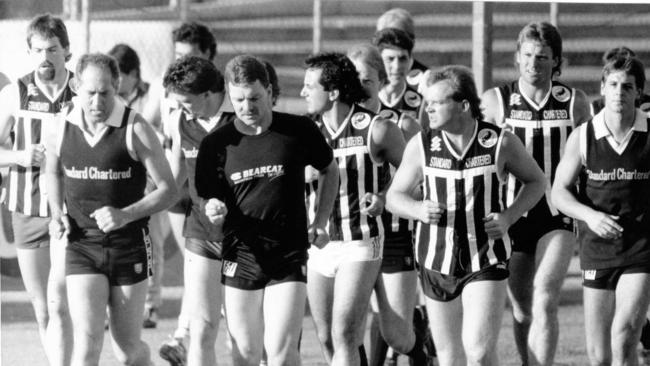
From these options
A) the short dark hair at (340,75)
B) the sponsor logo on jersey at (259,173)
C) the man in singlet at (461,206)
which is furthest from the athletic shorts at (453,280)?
the short dark hair at (340,75)

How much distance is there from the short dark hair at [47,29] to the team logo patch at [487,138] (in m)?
2.76

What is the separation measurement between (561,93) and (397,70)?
4.53 ft

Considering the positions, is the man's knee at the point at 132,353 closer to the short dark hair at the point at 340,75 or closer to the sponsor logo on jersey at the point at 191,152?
the sponsor logo on jersey at the point at 191,152

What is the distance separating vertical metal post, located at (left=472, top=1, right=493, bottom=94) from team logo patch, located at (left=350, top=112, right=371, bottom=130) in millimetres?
2649

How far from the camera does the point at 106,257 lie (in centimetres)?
681

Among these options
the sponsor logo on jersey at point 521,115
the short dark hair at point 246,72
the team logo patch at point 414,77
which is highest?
the team logo patch at point 414,77

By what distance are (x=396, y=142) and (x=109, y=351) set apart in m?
2.96

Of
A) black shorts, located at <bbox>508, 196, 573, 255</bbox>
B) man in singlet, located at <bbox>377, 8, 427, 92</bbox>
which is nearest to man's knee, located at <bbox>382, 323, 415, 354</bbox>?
black shorts, located at <bbox>508, 196, 573, 255</bbox>

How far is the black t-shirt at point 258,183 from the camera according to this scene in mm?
6547

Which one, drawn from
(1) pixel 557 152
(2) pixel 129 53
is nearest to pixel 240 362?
(1) pixel 557 152

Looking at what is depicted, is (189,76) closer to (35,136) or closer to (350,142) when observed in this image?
(350,142)

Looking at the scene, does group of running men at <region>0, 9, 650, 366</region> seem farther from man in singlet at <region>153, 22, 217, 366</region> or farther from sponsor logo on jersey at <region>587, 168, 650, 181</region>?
man in singlet at <region>153, 22, 217, 366</region>

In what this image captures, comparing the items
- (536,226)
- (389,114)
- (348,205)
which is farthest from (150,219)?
(536,226)

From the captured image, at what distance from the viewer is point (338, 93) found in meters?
7.31
